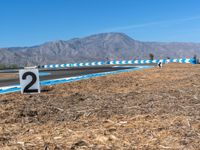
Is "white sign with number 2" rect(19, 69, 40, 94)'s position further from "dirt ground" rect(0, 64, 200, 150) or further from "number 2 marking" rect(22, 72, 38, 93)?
"dirt ground" rect(0, 64, 200, 150)

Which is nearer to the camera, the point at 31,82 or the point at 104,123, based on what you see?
the point at 104,123

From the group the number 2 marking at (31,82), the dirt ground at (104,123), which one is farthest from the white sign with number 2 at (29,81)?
the dirt ground at (104,123)

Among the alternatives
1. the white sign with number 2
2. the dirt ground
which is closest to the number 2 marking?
the white sign with number 2

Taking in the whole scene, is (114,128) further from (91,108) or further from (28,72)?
(28,72)

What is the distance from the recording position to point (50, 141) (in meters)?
5.93

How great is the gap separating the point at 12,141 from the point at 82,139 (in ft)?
4.11

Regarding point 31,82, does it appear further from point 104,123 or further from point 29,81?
point 104,123

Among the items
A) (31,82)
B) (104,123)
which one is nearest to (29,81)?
(31,82)

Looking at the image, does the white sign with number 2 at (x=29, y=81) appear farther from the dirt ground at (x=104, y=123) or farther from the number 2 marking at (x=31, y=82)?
the dirt ground at (x=104, y=123)

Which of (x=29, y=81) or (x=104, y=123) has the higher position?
(x=29, y=81)

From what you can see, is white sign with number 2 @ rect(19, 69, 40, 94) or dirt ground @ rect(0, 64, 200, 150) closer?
dirt ground @ rect(0, 64, 200, 150)

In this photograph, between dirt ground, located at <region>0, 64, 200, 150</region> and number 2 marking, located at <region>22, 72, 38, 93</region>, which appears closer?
dirt ground, located at <region>0, 64, 200, 150</region>

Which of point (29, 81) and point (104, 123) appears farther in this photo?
point (29, 81)

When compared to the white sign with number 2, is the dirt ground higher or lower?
lower
